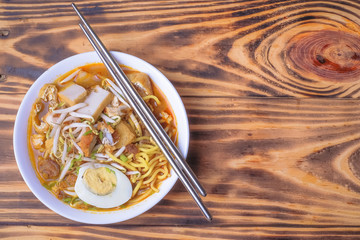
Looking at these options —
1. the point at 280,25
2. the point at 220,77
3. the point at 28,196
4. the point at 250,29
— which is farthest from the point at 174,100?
the point at 28,196

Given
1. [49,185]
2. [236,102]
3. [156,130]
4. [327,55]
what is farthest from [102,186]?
[327,55]

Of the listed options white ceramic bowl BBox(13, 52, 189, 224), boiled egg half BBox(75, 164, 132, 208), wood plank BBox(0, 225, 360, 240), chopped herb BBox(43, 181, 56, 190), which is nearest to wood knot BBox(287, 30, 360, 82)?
white ceramic bowl BBox(13, 52, 189, 224)

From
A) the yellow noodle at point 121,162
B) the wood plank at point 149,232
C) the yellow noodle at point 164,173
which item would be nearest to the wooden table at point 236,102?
the wood plank at point 149,232

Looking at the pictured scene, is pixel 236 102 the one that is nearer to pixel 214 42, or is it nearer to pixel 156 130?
pixel 214 42

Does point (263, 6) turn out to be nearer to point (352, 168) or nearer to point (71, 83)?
point (352, 168)

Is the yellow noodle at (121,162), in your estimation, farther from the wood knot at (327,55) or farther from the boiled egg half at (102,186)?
the wood knot at (327,55)
